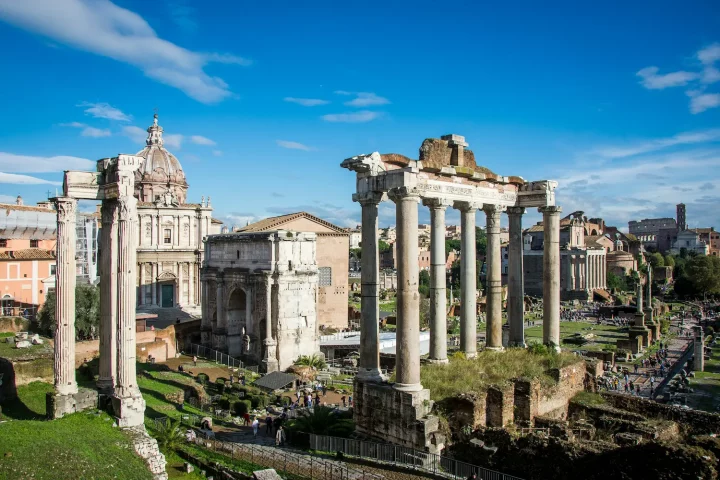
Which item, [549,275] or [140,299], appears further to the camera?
[140,299]

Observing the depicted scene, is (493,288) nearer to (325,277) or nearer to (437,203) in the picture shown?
(437,203)

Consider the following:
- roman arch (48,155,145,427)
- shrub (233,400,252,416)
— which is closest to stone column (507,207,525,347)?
shrub (233,400,252,416)

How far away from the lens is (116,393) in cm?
1647

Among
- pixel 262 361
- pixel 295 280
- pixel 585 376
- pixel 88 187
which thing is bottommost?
pixel 262 361

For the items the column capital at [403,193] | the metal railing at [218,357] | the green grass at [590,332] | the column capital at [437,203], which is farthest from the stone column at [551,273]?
the green grass at [590,332]

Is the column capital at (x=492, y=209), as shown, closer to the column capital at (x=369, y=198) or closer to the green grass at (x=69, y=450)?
the column capital at (x=369, y=198)

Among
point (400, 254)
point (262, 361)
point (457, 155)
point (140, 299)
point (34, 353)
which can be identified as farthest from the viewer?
point (140, 299)

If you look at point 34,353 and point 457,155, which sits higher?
point 457,155

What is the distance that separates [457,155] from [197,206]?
116 ft

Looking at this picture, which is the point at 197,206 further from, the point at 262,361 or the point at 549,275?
the point at 549,275

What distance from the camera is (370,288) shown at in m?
15.6

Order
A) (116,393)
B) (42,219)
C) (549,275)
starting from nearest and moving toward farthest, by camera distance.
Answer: (116,393), (549,275), (42,219)

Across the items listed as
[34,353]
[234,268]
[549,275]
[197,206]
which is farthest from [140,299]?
[549,275]

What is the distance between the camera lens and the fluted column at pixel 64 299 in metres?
16.9
